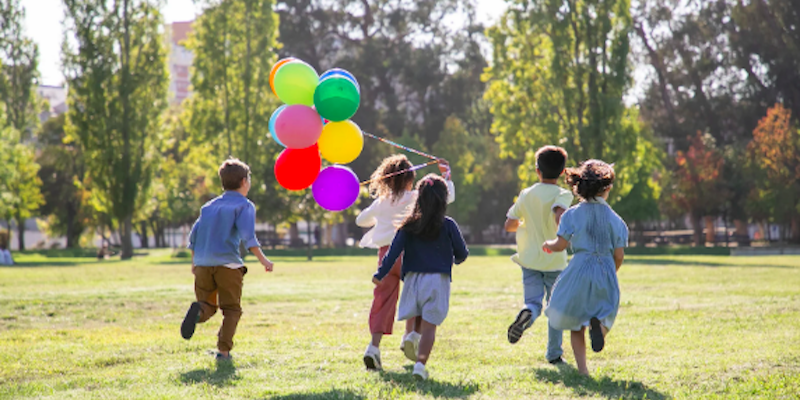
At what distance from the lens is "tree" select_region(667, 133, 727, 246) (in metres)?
41.9

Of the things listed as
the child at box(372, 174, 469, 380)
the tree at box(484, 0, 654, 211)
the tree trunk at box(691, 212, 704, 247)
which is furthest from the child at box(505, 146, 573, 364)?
the tree trunk at box(691, 212, 704, 247)

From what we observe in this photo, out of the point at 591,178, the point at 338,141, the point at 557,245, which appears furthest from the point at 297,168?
the point at 591,178

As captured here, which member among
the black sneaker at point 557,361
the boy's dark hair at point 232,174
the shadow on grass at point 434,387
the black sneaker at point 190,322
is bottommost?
the black sneaker at point 557,361

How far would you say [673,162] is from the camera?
158ft

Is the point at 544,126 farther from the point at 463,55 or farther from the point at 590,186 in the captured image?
Result: the point at 590,186

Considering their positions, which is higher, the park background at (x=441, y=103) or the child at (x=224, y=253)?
the park background at (x=441, y=103)

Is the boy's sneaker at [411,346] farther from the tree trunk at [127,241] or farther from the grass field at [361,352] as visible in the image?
the tree trunk at [127,241]

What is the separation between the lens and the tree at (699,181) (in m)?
41.9

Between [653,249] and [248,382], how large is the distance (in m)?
34.4

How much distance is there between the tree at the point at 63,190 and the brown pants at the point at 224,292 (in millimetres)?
44490

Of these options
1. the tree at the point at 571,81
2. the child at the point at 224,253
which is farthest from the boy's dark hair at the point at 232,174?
the tree at the point at 571,81

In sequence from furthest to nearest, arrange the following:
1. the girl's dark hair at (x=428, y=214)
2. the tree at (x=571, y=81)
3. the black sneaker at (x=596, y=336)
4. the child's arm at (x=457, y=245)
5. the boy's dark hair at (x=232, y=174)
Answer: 1. the tree at (x=571, y=81)
2. the boy's dark hair at (x=232, y=174)
3. the child's arm at (x=457, y=245)
4. the girl's dark hair at (x=428, y=214)
5. the black sneaker at (x=596, y=336)

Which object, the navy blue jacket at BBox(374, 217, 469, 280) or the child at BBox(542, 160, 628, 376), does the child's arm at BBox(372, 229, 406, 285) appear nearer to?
the navy blue jacket at BBox(374, 217, 469, 280)

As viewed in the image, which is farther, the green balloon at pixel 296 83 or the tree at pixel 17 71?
the tree at pixel 17 71
